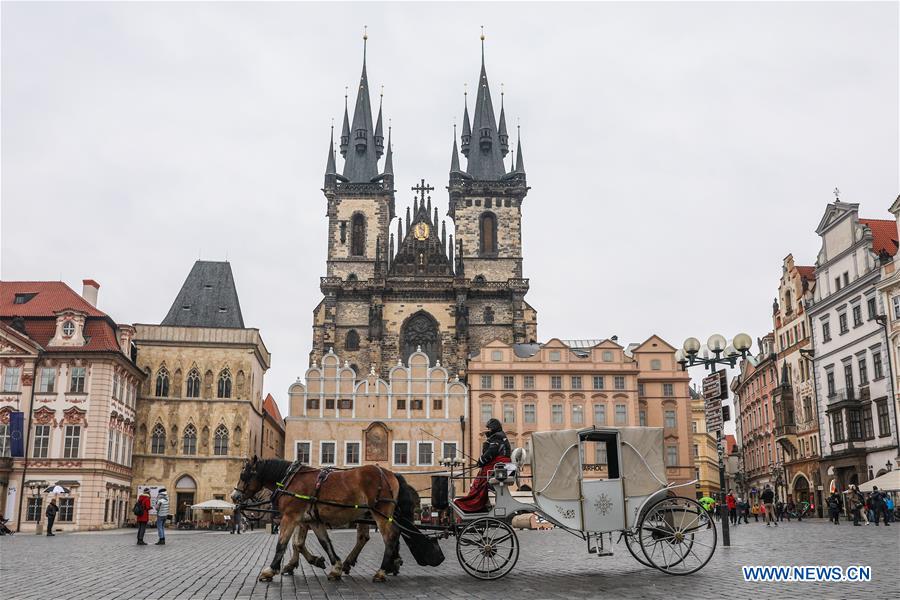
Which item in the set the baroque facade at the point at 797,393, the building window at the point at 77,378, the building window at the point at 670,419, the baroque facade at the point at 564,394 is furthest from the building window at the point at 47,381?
the baroque facade at the point at 797,393

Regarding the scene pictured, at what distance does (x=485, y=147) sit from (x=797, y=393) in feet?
127

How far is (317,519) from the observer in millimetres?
14125

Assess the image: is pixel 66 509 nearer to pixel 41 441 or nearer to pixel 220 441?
pixel 41 441

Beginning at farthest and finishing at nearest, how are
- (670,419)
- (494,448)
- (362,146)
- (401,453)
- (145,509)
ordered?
(362,146), (670,419), (401,453), (145,509), (494,448)

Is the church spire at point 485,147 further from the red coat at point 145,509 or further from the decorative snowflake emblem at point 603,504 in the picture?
the decorative snowflake emblem at point 603,504

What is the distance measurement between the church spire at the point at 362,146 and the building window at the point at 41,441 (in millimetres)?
40056

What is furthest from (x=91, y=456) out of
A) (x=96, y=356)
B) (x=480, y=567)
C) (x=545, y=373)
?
(x=480, y=567)

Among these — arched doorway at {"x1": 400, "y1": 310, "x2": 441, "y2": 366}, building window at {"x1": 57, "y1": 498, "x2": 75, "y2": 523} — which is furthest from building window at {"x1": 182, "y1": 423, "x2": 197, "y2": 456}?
arched doorway at {"x1": 400, "y1": 310, "x2": 441, "y2": 366}

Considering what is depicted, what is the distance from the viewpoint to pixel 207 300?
59.6 meters

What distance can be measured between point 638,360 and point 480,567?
53.0 m

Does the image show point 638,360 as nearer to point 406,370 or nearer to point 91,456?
point 406,370

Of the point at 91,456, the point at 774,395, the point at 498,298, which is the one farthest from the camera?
the point at 498,298

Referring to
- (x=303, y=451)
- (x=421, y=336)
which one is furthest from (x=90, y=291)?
(x=421, y=336)

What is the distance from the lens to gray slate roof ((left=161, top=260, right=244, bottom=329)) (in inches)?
2301
